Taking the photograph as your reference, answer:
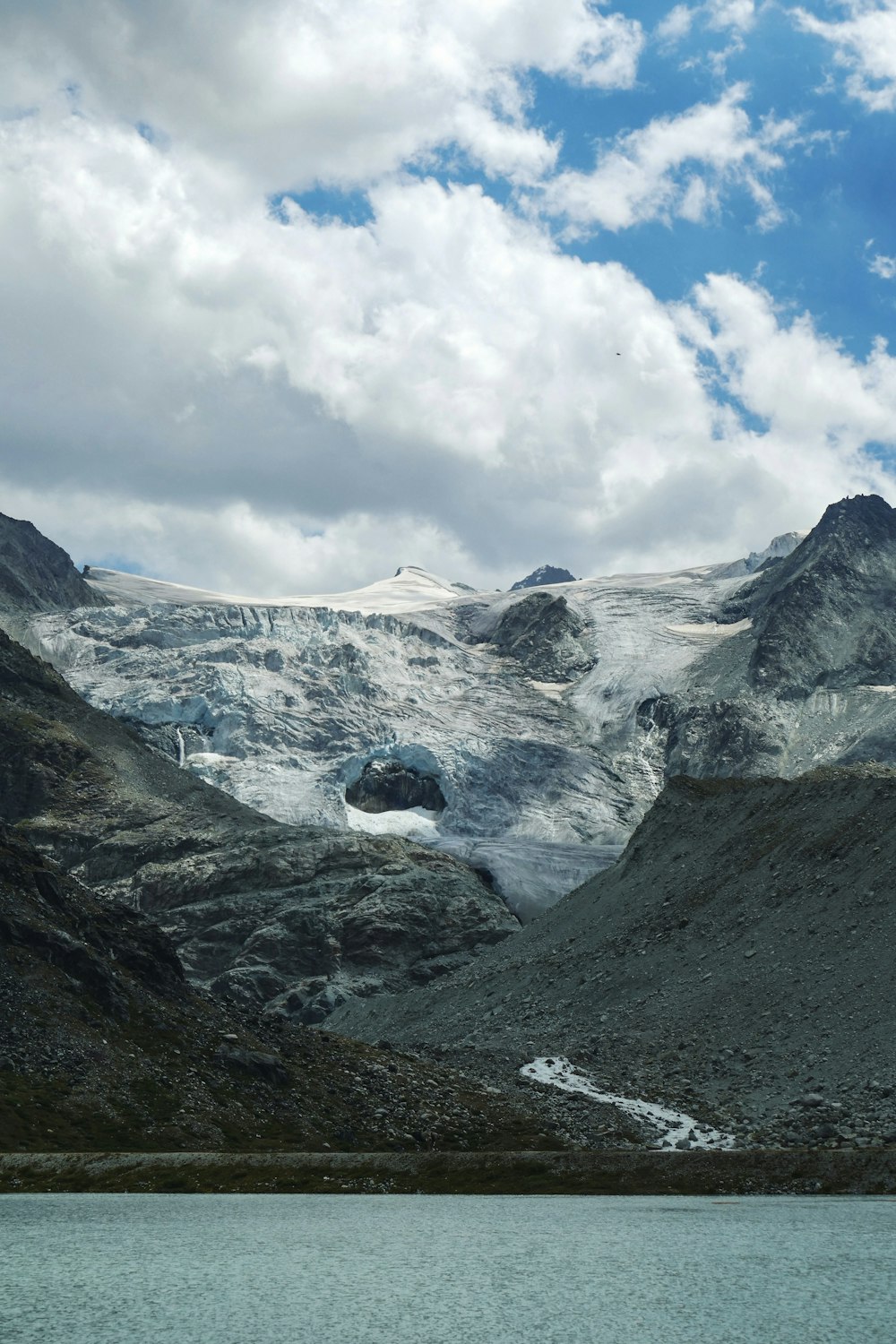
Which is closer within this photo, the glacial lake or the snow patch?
the glacial lake

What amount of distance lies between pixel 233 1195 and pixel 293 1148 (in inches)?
666

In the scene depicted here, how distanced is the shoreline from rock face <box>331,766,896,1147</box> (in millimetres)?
18186

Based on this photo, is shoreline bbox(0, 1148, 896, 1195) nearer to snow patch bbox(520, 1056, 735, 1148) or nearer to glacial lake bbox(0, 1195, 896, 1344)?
glacial lake bbox(0, 1195, 896, 1344)

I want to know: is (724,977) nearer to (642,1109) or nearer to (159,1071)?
(642,1109)

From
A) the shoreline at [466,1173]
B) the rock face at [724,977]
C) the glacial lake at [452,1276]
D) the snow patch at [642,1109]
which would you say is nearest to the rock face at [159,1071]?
the shoreline at [466,1173]

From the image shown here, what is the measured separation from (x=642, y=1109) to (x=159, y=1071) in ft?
98.1

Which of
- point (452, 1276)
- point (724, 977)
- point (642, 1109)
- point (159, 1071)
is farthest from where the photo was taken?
point (724, 977)

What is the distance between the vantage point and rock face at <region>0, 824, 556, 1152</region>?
66.3 m

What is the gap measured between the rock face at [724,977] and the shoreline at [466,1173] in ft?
59.7

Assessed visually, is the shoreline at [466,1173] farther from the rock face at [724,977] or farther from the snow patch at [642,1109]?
the snow patch at [642,1109]

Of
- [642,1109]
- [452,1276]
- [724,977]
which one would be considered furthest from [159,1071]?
[452,1276]

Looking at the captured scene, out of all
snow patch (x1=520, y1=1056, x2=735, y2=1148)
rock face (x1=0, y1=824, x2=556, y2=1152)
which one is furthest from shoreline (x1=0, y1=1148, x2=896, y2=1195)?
snow patch (x1=520, y1=1056, x2=735, y2=1148)

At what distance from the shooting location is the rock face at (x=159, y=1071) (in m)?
66.3

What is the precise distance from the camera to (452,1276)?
27.7 meters
